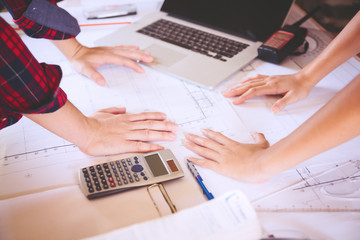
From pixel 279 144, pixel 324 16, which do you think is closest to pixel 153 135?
pixel 279 144

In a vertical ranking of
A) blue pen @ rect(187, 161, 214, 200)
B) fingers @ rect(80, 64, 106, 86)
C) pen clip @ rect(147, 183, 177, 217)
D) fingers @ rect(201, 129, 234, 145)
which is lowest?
fingers @ rect(80, 64, 106, 86)

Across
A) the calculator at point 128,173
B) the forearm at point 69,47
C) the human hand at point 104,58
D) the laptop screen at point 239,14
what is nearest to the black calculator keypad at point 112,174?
the calculator at point 128,173

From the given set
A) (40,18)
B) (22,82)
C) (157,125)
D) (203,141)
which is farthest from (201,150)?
(40,18)

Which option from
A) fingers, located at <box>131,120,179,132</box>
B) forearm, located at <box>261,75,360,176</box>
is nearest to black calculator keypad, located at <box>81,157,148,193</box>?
Result: fingers, located at <box>131,120,179,132</box>

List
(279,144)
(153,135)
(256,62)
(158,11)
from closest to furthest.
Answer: (279,144) < (153,135) < (256,62) < (158,11)

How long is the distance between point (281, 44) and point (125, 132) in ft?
1.81

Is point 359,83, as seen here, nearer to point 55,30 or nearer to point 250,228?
point 250,228

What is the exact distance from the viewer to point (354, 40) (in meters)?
0.75

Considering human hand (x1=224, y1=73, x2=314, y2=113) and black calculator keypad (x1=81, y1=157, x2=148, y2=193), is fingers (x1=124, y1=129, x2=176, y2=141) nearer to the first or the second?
black calculator keypad (x1=81, y1=157, x2=148, y2=193)

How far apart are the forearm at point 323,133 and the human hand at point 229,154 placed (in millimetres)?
27

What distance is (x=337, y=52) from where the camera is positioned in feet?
2.59

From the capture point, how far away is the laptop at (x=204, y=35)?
2.95 feet

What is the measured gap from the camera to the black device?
91cm

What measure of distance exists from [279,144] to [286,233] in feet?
0.54
